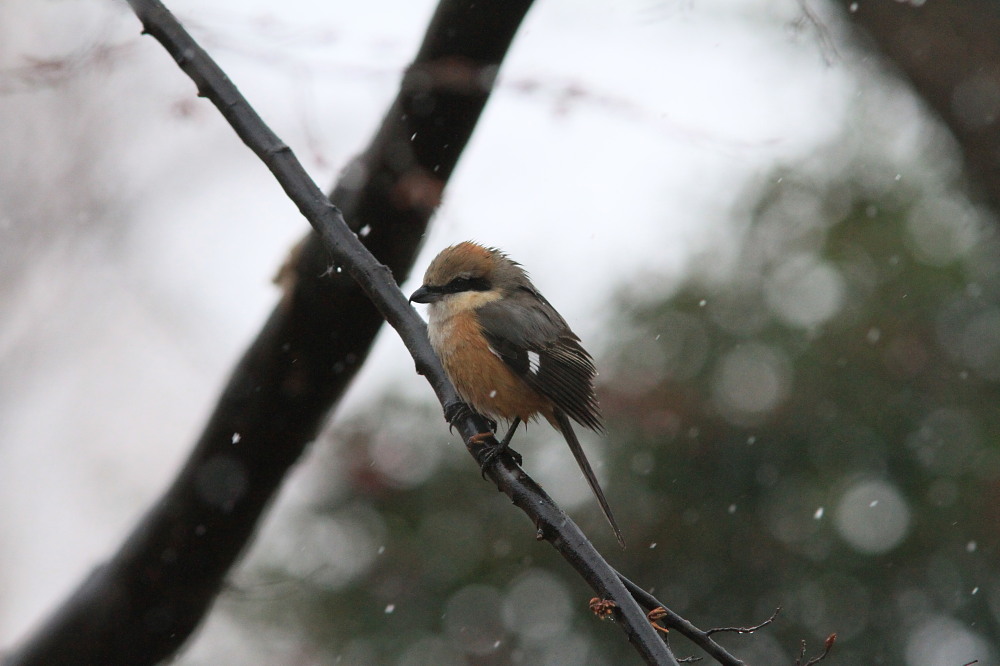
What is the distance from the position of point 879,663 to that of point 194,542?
14.8ft

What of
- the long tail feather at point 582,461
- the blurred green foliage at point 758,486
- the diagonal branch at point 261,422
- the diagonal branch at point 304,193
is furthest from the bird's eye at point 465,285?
the blurred green foliage at point 758,486

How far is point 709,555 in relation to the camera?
5727 millimetres

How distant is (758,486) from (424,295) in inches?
138

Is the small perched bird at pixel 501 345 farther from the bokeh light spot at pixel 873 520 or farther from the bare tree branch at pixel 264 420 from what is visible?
the bokeh light spot at pixel 873 520

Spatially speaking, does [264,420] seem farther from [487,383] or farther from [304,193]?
[304,193]

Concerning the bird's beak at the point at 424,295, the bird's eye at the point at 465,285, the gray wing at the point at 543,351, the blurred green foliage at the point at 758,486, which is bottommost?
the blurred green foliage at the point at 758,486

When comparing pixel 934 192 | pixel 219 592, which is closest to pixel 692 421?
pixel 934 192

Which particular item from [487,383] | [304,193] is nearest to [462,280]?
[487,383]

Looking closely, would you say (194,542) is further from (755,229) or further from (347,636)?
(755,229)

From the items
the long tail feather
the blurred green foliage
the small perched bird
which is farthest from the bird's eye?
the blurred green foliage

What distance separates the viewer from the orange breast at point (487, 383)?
3.02m

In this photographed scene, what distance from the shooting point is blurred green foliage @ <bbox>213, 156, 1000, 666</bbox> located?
18.2ft

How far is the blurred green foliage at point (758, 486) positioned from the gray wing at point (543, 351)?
99.1 inches

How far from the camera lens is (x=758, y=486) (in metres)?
5.79
